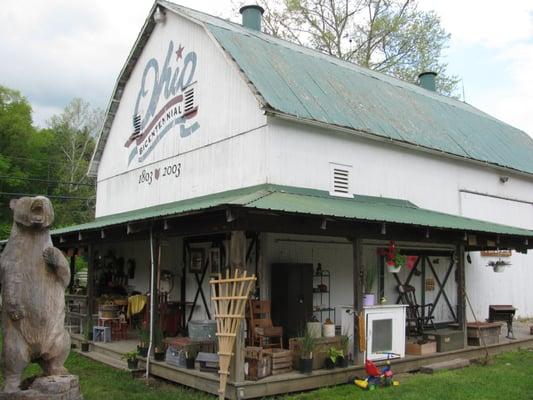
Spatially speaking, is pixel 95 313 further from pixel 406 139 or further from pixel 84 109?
pixel 84 109

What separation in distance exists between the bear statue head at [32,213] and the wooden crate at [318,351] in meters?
4.21

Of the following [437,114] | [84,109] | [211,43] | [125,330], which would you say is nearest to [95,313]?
[125,330]

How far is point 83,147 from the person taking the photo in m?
38.1

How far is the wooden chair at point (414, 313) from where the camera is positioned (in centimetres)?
1169

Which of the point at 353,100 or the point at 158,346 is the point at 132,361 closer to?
the point at 158,346

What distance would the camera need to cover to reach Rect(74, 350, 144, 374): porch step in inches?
380

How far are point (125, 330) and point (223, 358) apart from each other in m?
6.31

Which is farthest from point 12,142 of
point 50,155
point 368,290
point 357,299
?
point 357,299

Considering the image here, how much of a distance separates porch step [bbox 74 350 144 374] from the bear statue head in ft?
14.5

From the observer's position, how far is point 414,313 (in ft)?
39.8

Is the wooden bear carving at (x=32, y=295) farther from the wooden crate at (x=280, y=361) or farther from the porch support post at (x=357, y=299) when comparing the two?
the porch support post at (x=357, y=299)

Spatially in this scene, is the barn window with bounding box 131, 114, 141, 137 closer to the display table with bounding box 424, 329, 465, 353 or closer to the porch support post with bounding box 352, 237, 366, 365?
the porch support post with bounding box 352, 237, 366, 365

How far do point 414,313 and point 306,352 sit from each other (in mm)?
4971

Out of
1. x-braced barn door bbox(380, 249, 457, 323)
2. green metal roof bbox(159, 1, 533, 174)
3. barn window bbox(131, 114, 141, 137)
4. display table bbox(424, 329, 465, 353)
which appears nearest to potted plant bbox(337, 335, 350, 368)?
display table bbox(424, 329, 465, 353)
